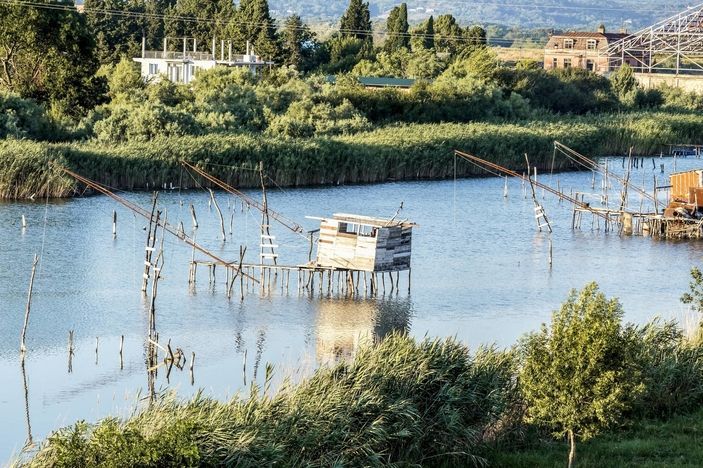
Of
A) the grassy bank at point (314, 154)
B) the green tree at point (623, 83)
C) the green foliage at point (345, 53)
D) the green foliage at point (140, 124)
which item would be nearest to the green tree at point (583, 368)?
the grassy bank at point (314, 154)

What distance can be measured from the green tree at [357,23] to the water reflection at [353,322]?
81.7m

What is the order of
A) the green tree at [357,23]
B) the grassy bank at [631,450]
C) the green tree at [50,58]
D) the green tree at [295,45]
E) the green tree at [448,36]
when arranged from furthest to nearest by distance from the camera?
the green tree at [357,23]
the green tree at [448,36]
the green tree at [295,45]
the green tree at [50,58]
the grassy bank at [631,450]

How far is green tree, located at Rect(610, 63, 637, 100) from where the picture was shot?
9762 centimetres

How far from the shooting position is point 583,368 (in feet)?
54.5

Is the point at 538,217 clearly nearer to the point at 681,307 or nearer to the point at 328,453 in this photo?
the point at 681,307

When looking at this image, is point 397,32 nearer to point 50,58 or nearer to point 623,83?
point 623,83

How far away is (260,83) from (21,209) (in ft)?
95.2

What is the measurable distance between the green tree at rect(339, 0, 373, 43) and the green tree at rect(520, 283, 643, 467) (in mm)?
97190

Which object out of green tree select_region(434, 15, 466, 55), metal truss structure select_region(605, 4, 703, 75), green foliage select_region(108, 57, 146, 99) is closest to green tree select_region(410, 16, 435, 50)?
green tree select_region(434, 15, 466, 55)

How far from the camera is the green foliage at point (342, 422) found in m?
15.1

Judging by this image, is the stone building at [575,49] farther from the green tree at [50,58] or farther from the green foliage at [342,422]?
the green foliage at [342,422]

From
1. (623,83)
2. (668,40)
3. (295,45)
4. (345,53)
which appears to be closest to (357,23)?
(345,53)

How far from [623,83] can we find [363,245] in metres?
69.5

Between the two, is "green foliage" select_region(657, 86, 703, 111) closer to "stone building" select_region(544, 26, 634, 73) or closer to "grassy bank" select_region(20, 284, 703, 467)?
"stone building" select_region(544, 26, 634, 73)
